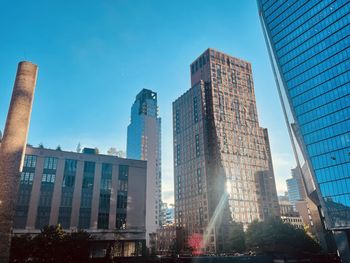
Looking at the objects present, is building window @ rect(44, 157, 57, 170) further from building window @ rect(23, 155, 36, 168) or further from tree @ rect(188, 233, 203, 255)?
tree @ rect(188, 233, 203, 255)

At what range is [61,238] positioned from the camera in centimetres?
4347

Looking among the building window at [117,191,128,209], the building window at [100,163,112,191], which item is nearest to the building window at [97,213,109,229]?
the building window at [117,191,128,209]

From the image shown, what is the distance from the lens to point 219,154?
5497 inches

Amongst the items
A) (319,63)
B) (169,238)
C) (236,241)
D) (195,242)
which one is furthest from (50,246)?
(169,238)

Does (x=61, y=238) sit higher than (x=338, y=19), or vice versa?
(x=338, y=19)

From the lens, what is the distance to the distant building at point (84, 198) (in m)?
58.4

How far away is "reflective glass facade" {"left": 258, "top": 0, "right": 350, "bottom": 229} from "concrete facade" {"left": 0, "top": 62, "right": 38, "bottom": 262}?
73.0m

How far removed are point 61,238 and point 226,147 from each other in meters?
108

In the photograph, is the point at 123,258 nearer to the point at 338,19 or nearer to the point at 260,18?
the point at 338,19

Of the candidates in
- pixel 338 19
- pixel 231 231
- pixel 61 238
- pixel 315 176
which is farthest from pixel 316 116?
pixel 61 238

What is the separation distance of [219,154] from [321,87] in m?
65.6

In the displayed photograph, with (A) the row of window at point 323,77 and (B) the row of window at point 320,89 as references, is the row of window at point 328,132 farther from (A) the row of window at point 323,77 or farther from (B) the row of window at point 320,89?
(A) the row of window at point 323,77

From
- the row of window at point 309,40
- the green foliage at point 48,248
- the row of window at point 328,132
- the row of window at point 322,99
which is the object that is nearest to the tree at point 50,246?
the green foliage at point 48,248

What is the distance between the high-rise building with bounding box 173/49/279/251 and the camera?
132750 mm
